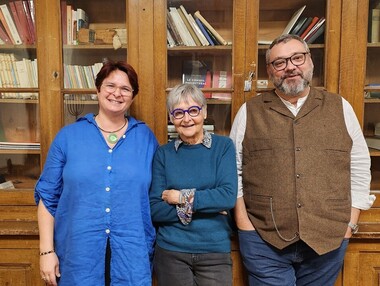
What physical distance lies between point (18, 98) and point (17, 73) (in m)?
0.13

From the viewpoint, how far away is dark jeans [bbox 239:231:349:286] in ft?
4.70

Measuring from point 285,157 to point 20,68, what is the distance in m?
1.42

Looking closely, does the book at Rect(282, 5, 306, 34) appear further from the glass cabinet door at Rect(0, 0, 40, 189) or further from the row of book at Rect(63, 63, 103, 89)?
the glass cabinet door at Rect(0, 0, 40, 189)

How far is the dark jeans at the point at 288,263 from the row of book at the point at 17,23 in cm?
→ 147

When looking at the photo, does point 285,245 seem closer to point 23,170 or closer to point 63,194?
point 63,194

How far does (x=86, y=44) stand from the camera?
5.91 feet

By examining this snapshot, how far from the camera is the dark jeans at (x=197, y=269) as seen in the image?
136cm

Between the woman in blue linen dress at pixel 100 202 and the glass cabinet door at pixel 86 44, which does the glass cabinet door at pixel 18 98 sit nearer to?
the glass cabinet door at pixel 86 44

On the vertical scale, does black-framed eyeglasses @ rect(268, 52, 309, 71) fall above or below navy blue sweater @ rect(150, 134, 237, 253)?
above

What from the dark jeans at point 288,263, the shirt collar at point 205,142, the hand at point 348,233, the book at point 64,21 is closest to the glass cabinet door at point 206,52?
the shirt collar at point 205,142

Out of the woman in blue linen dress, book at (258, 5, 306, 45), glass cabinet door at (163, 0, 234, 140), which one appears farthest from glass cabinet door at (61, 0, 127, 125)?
book at (258, 5, 306, 45)

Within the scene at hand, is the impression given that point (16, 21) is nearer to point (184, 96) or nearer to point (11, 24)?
point (11, 24)

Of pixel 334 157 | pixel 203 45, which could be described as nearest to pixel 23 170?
pixel 203 45

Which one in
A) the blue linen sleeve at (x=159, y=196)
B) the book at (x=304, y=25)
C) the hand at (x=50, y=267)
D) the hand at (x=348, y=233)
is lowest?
the hand at (x=50, y=267)
